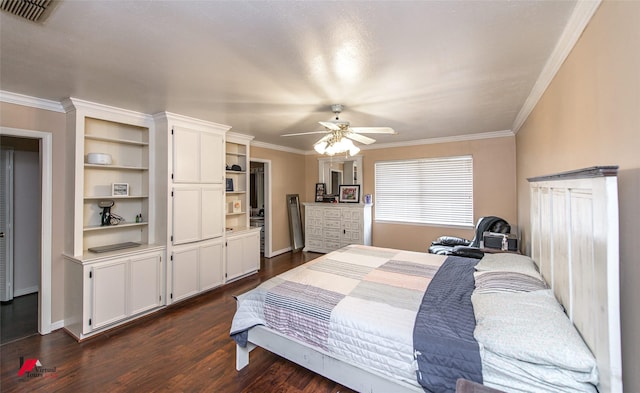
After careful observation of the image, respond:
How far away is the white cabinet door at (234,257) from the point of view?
4195mm

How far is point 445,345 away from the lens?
1.42 m

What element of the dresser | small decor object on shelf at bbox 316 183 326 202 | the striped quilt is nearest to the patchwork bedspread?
the striped quilt

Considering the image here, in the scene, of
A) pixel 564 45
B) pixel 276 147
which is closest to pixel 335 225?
pixel 276 147

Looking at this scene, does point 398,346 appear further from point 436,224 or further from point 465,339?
point 436,224

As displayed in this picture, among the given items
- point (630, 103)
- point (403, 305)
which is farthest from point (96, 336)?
point (630, 103)

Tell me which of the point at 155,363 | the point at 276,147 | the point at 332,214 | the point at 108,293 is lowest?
the point at 155,363

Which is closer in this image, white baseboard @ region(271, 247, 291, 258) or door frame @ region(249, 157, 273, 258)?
door frame @ region(249, 157, 273, 258)

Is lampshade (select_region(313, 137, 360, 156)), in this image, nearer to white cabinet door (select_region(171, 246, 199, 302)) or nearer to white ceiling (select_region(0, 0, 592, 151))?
white ceiling (select_region(0, 0, 592, 151))

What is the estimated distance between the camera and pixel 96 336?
2695 millimetres

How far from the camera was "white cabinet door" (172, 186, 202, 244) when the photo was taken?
137 inches

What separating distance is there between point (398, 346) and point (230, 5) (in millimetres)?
2114

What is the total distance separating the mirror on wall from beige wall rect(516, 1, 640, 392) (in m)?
4.07

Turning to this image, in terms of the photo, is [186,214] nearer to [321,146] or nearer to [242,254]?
[242,254]

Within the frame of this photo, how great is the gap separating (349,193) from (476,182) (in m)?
2.45
